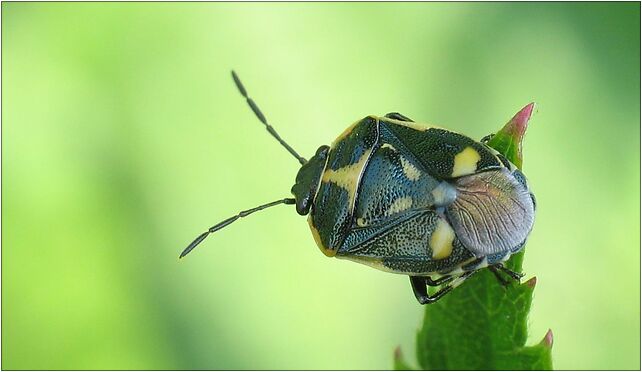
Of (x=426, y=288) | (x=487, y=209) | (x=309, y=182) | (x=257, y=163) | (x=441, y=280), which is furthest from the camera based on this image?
(x=257, y=163)

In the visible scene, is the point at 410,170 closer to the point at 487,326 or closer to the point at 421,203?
the point at 421,203

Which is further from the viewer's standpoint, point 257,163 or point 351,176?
point 257,163

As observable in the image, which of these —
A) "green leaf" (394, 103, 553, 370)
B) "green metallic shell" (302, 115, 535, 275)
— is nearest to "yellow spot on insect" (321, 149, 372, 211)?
"green metallic shell" (302, 115, 535, 275)

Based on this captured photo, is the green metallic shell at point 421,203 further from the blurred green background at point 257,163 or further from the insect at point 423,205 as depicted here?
the blurred green background at point 257,163

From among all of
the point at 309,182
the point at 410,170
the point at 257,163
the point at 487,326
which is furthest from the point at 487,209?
the point at 257,163

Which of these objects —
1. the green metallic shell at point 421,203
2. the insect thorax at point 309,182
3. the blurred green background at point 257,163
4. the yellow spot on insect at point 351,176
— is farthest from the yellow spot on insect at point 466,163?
the blurred green background at point 257,163

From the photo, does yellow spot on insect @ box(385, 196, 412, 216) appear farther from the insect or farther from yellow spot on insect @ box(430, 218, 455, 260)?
yellow spot on insect @ box(430, 218, 455, 260)

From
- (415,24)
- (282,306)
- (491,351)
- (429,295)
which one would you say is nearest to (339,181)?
(429,295)
